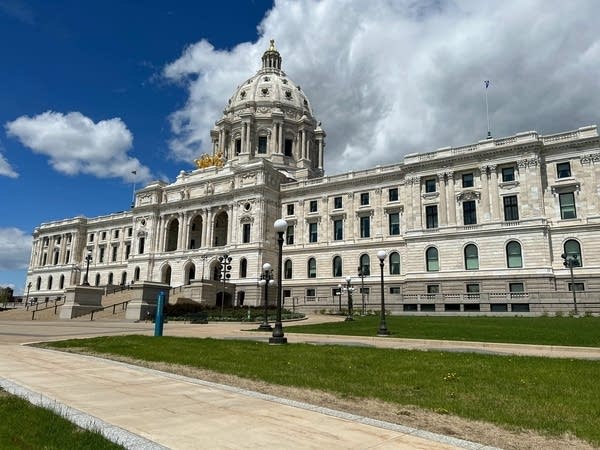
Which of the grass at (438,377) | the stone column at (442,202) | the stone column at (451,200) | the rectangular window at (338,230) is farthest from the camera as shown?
the rectangular window at (338,230)

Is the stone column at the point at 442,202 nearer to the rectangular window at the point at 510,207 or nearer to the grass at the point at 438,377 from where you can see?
the rectangular window at the point at 510,207

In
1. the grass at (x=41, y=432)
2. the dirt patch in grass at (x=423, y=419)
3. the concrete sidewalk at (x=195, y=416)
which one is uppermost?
the grass at (x=41, y=432)

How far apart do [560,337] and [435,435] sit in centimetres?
1649

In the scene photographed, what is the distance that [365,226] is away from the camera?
61.4 metres

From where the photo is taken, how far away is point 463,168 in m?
52.3

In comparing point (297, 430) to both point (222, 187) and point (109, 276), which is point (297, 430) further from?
point (109, 276)

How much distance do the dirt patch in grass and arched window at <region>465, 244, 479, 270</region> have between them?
44846 mm

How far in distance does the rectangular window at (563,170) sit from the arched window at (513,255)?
9074 millimetres

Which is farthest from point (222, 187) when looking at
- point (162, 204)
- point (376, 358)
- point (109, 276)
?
point (376, 358)

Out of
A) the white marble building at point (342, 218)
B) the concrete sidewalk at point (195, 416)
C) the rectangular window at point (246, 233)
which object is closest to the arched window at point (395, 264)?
the white marble building at point (342, 218)

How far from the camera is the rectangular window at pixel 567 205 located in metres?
47.2

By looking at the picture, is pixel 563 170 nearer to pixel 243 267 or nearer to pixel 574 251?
pixel 574 251

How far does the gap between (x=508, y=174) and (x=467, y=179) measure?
14.7ft

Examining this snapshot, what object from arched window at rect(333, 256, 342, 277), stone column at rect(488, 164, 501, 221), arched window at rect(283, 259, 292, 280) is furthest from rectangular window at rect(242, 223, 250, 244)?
stone column at rect(488, 164, 501, 221)
